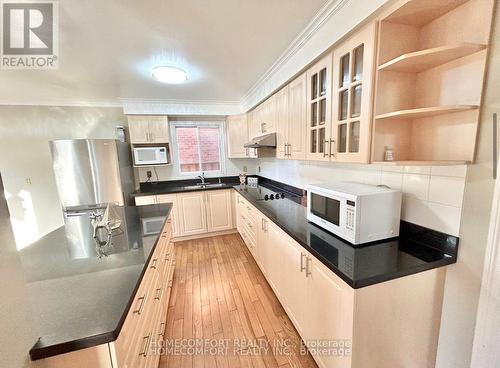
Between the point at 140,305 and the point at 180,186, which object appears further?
the point at 180,186

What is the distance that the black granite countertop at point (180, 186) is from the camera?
3527 mm

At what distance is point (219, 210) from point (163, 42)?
2.65m

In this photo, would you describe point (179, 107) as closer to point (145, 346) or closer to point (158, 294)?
point (158, 294)

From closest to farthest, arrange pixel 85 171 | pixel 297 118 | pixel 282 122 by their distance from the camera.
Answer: pixel 297 118
pixel 282 122
pixel 85 171

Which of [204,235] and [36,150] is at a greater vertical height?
[36,150]

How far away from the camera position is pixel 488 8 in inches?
35.6

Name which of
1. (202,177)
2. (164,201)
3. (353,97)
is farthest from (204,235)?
(353,97)

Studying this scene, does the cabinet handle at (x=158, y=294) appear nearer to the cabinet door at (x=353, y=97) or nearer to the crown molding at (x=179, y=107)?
the cabinet door at (x=353, y=97)

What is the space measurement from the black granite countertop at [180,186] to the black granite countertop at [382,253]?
8.10ft

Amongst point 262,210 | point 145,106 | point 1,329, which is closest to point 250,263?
point 262,210

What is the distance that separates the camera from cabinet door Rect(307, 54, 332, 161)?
61.1 inches

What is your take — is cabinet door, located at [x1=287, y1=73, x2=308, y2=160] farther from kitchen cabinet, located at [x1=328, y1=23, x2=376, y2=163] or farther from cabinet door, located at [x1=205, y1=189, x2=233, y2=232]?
cabinet door, located at [x1=205, y1=189, x2=233, y2=232]

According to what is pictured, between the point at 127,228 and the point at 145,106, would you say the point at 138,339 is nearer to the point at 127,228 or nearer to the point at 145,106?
the point at 127,228

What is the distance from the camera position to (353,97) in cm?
135
